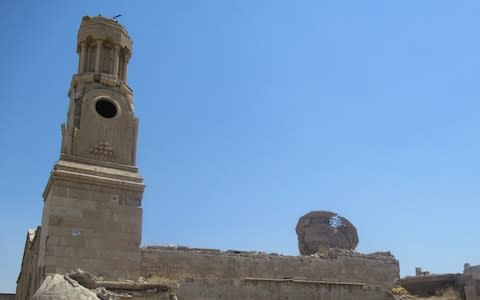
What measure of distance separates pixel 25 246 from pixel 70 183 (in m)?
8.50

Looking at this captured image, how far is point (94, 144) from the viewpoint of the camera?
47.6 feet

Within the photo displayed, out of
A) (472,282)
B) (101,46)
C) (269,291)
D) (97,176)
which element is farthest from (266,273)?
(101,46)

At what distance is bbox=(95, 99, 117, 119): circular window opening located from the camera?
14.9 metres

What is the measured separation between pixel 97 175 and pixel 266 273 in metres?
6.17

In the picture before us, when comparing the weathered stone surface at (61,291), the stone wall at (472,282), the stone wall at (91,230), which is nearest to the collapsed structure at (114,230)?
the stone wall at (91,230)

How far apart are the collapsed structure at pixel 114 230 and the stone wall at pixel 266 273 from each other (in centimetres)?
3

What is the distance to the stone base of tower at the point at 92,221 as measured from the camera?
1309cm

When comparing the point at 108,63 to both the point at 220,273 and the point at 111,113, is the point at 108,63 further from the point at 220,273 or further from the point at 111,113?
the point at 220,273

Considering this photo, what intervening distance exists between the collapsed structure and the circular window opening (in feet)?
0.09

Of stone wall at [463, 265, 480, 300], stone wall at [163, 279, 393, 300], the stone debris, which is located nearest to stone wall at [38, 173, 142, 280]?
the stone debris

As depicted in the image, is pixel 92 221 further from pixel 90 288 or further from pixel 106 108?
pixel 106 108

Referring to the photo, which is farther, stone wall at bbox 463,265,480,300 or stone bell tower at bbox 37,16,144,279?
stone wall at bbox 463,265,480,300

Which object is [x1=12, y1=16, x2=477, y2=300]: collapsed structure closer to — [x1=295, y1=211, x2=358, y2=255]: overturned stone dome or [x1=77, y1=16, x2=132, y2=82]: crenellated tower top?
[x1=77, y1=16, x2=132, y2=82]: crenellated tower top

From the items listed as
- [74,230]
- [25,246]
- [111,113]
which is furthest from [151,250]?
[25,246]
